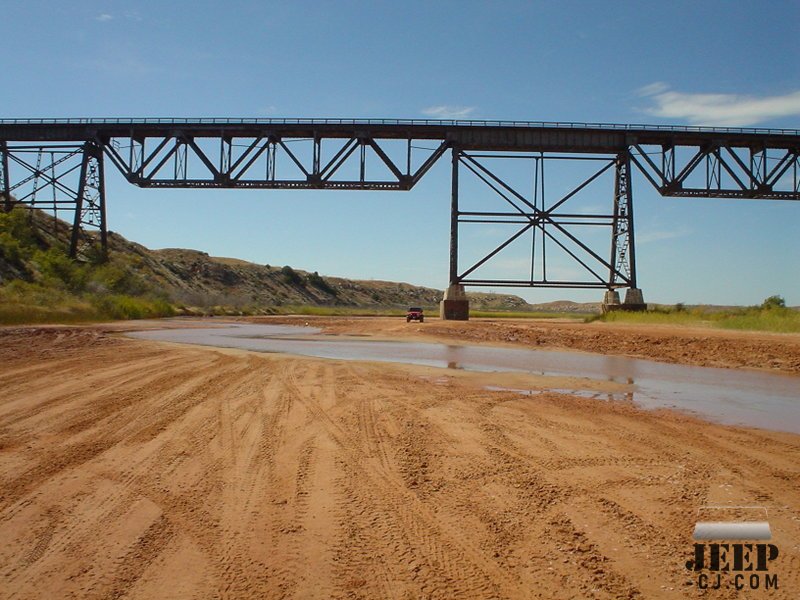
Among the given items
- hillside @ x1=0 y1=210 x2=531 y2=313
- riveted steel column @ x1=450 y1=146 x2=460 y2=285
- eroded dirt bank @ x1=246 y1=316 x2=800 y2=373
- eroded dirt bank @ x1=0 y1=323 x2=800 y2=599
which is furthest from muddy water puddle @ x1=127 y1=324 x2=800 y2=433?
hillside @ x1=0 y1=210 x2=531 y2=313

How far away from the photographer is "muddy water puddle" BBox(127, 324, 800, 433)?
9547 mm

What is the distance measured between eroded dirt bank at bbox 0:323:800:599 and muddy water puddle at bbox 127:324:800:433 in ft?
4.86

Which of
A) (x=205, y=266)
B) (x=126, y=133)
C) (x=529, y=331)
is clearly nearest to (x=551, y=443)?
(x=529, y=331)

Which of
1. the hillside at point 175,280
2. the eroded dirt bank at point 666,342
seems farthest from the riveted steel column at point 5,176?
the eroded dirt bank at point 666,342

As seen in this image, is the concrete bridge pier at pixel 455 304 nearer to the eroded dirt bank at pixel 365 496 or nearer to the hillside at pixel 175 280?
the hillside at pixel 175 280

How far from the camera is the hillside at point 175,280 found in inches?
1586

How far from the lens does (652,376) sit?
14539mm

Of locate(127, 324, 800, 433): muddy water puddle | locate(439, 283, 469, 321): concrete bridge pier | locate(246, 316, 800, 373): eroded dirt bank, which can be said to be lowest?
locate(127, 324, 800, 433): muddy water puddle

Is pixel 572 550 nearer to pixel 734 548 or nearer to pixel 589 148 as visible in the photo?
pixel 734 548

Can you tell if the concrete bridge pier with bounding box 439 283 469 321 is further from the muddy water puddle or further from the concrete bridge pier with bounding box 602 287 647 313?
the muddy water puddle

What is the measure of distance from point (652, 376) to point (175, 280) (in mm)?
90178

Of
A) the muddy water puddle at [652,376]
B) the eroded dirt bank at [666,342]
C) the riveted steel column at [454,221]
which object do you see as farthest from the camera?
the riveted steel column at [454,221]

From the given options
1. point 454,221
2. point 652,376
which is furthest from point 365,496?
point 454,221

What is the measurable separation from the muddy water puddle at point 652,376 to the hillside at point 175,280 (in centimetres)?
2250
